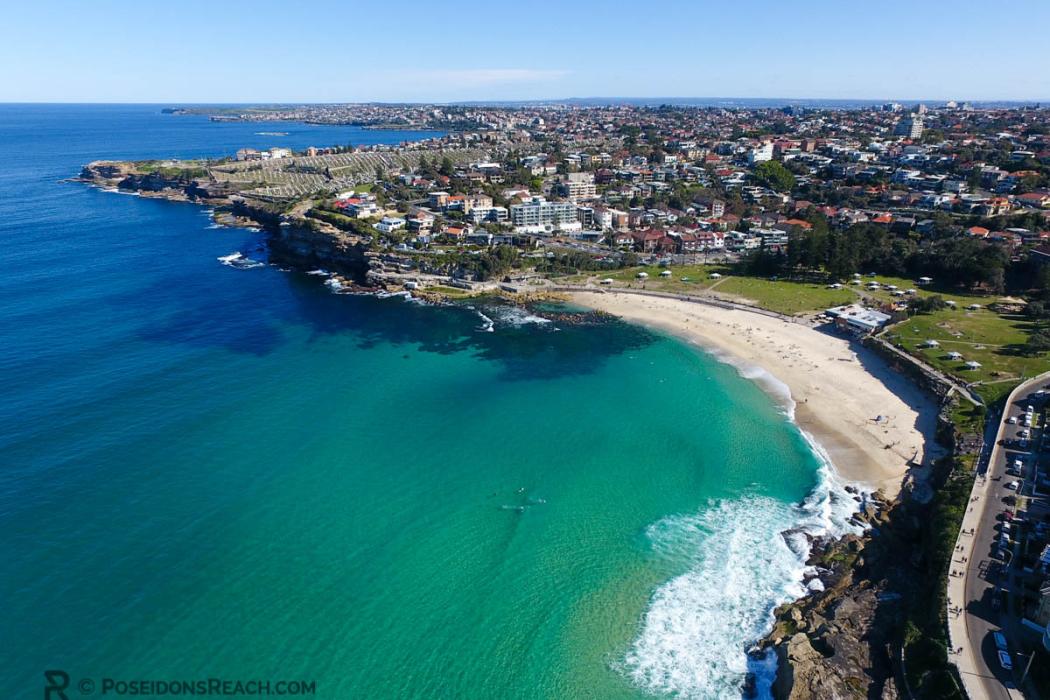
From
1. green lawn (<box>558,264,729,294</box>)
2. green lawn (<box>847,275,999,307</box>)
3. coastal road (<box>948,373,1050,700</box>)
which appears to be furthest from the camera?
green lawn (<box>558,264,729,294</box>)

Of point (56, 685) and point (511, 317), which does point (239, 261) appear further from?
point (56, 685)

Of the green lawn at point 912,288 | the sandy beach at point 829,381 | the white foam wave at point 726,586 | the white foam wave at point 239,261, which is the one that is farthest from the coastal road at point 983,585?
the white foam wave at point 239,261

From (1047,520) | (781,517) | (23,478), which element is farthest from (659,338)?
(23,478)

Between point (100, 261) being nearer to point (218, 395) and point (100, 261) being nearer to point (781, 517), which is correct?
point (218, 395)

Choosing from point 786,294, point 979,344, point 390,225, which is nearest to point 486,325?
point 390,225

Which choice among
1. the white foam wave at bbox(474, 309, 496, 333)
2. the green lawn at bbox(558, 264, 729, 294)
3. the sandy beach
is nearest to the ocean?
the white foam wave at bbox(474, 309, 496, 333)

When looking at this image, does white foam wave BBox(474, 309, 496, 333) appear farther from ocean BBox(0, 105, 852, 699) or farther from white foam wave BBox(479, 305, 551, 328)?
ocean BBox(0, 105, 852, 699)
